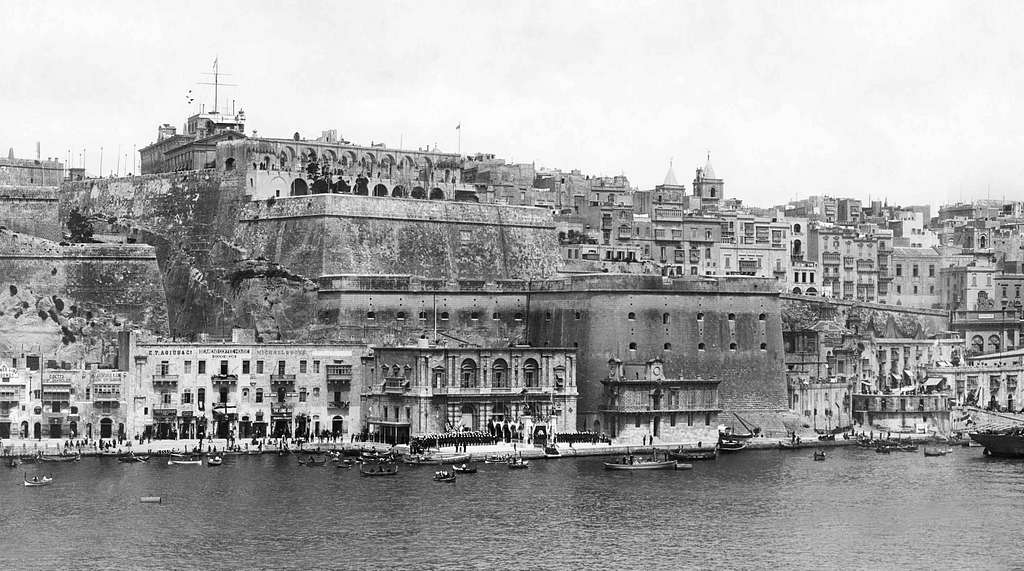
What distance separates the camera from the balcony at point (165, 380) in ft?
304

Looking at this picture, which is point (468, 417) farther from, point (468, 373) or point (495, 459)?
point (495, 459)

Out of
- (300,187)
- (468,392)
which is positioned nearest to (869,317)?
(300,187)

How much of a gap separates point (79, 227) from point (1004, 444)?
4858cm

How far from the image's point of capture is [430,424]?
93.9 metres

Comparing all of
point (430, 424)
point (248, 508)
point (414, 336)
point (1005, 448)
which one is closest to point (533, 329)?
point (414, 336)

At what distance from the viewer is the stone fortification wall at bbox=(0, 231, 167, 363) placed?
101m

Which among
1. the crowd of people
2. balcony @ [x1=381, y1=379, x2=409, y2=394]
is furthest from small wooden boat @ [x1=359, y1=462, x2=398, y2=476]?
the crowd of people

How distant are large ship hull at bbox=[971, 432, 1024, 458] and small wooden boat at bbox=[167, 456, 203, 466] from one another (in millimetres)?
37185

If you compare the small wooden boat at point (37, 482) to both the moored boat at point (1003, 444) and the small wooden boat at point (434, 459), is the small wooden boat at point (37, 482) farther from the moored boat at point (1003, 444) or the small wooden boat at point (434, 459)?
the moored boat at point (1003, 444)

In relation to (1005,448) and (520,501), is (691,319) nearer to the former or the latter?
(1005,448)

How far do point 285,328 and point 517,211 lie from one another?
17823mm

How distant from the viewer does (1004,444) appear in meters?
99.1

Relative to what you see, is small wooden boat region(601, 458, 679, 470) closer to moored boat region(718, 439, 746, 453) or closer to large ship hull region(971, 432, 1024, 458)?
moored boat region(718, 439, 746, 453)

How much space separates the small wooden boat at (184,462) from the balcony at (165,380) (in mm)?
6049
